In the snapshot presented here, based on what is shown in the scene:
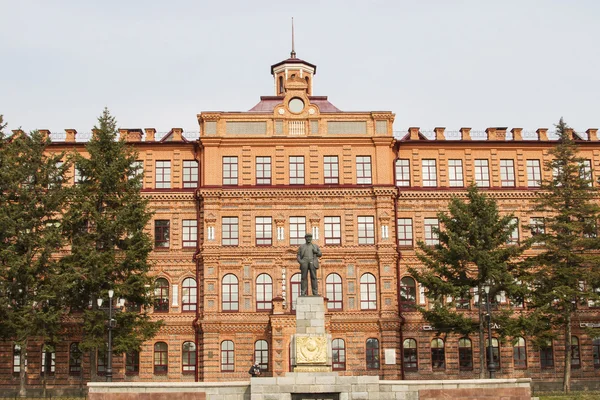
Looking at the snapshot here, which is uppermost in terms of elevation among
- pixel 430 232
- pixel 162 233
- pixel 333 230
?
pixel 162 233

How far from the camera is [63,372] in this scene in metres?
53.4

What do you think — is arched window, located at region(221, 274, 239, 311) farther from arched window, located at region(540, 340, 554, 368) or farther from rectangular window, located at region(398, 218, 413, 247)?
arched window, located at region(540, 340, 554, 368)

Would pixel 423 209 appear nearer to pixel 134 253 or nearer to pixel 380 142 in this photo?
pixel 380 142

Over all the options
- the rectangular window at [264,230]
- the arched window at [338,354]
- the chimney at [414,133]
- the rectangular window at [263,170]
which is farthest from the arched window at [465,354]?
the rectangular window at [263,170]

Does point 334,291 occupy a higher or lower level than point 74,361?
higher

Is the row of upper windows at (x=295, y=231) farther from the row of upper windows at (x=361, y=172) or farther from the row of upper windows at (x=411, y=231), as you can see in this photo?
the row of upper windows at (x=361, y=172)

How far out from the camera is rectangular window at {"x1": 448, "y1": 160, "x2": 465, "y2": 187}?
57.1 meters

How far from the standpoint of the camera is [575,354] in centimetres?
5497

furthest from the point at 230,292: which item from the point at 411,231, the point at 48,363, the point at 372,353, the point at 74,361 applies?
the point at 411,231

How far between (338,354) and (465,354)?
822cm

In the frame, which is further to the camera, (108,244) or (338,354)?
(338,354)

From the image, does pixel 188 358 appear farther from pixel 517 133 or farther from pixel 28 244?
pixel 517 133

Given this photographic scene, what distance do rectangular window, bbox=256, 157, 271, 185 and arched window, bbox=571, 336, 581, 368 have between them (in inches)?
868

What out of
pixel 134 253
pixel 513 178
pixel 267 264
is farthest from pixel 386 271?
pixel 134 253
